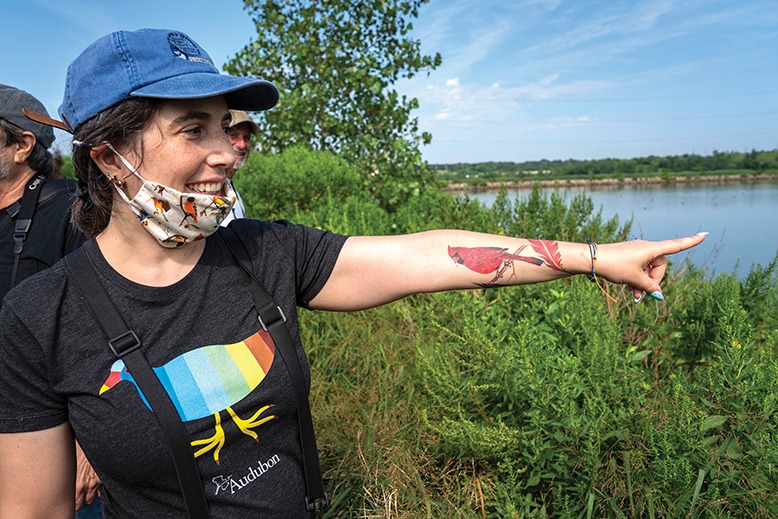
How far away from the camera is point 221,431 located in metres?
1.40

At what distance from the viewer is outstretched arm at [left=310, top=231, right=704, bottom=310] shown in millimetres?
1706

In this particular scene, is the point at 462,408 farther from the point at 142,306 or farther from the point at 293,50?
the point at 293,50

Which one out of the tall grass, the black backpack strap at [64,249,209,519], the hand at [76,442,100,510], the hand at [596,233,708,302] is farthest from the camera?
the tall grass

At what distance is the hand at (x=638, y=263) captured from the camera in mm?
1569

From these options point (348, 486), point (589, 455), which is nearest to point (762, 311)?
point (589, 455)

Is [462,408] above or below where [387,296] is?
below

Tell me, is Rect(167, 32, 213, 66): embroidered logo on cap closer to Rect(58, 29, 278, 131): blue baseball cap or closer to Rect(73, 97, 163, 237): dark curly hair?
Rect(58, 29, 278, 131): blue baseball cap

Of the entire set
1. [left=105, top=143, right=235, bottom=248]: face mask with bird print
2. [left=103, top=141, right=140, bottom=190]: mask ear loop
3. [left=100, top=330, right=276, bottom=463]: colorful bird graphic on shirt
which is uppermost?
[left=103, top=141, right=140, bottom=190]: mask ear loop

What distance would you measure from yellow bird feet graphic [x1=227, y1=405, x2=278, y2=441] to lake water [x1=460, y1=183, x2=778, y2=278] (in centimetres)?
184

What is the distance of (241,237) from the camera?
5.38 feet

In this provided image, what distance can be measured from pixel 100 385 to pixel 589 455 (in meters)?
1.83

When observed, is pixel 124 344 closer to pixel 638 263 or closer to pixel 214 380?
pixel 214 380

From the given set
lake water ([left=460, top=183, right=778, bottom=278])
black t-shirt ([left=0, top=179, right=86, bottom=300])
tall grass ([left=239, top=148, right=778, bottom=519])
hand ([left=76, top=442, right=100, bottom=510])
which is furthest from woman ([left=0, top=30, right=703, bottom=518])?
lake water ([left=460, top=183, right=778, bottom=278])

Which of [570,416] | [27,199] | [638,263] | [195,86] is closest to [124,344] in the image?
[195,86]
